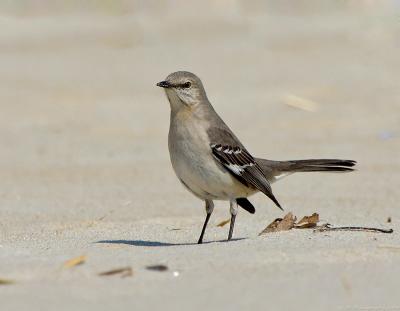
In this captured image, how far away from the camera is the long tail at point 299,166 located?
9.03 m

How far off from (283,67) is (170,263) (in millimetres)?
15458

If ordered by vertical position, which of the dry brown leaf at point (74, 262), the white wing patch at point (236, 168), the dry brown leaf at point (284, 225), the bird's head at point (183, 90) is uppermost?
the bird's head at point (183, 90)

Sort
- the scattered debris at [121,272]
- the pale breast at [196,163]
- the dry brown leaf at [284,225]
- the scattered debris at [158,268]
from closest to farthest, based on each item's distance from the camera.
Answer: the scattered debris at [121,272] < the scattered debris at [158,268] < the pale breast at [196,163] < the dry brown leaf at [284,225]

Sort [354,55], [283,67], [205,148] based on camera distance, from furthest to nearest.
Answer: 1. [354,55]
2. [283,67]
3. [205,148]

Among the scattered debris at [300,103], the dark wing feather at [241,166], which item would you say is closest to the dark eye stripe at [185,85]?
the dark wing feather at [241,166]

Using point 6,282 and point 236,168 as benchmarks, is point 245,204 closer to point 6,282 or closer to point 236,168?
point 236,168

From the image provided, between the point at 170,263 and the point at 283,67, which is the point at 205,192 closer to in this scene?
the point at 170,263

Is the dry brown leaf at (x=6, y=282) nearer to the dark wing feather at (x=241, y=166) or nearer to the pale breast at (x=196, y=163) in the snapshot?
the pale breast at (x=196, y=163)

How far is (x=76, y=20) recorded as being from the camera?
25500 millimetres

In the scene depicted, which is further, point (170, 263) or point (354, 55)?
point (354, 55)

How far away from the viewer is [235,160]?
26.8 feet

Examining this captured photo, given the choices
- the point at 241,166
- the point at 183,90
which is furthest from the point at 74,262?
the point at 183,90

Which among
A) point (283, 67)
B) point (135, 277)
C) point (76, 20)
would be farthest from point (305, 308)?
point (76, 20)

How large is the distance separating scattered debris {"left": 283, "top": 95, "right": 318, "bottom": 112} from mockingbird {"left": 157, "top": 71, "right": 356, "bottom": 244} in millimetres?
8769
